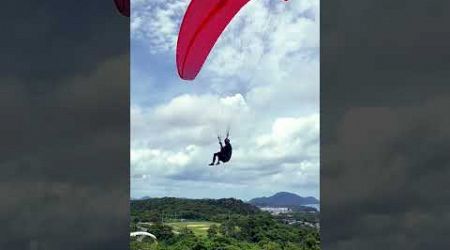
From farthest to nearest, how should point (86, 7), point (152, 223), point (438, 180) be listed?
point (152, 223), point (86, 7), point (438, 180)

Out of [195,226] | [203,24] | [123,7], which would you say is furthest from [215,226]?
[203,24]

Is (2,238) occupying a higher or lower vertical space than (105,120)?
lower

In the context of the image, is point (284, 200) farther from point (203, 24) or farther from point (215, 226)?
point (203, 24)

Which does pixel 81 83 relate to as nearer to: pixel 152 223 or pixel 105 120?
pixel 105 120

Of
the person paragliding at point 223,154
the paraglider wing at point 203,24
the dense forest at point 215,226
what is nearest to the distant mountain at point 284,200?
the dense forest at point 215,226

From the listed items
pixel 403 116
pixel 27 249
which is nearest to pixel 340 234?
pixel 403 116

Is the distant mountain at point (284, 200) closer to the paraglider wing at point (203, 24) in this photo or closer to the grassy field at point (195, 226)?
the grassy field at point (195, 226)

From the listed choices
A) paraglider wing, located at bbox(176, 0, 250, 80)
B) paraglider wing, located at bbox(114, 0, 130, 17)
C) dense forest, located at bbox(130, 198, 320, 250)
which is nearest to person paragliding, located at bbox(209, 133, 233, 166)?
paraglider wing, located at bbox(176, 0, 250, 80)
